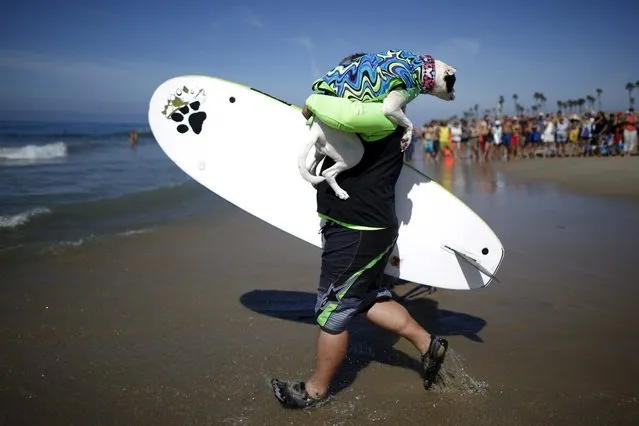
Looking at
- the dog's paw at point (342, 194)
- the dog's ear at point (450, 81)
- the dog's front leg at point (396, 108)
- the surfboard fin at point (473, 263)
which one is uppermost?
the dog's ear at point (450, 81)

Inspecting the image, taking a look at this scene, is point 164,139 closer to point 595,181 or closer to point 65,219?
point 65,219

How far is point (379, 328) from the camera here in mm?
3402

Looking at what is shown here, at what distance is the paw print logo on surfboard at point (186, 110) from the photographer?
3.49m

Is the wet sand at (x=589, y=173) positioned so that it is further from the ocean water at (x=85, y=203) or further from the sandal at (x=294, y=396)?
the sandal at (x=294, y=396)

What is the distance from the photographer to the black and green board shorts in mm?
2316

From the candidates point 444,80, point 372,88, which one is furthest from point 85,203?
point 444,80

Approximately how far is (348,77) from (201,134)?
1.61 meters

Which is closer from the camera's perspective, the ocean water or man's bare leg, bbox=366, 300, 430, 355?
man's bare leg, bbox=366, 300, 430, 355

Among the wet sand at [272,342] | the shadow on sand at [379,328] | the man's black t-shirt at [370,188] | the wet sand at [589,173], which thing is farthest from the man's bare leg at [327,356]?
the wet sand at [589,173]

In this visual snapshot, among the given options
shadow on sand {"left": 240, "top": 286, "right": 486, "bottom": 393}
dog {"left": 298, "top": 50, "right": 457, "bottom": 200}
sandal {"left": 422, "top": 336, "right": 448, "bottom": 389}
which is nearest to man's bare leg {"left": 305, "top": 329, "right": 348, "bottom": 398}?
shadow on sand {"left": 240, "top": 286, "right": 486, "bottom": 393}

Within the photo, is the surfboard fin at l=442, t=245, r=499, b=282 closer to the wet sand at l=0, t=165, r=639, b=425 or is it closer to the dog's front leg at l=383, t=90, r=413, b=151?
the wet sand at l=0, t=165, r=639, b=425

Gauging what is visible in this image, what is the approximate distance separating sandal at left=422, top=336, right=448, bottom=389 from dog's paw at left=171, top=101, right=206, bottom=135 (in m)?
2.21

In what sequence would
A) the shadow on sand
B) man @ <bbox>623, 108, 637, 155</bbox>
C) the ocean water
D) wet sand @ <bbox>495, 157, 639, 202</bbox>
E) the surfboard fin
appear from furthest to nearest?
man @ <bbox>623, 108, 637, 155</bbox> → wet sand @ <bbox>495, 157, 639, 202</bbox> → the ocean water → the surfboard fin → the shadow on sand

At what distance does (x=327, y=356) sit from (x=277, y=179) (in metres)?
1.42
